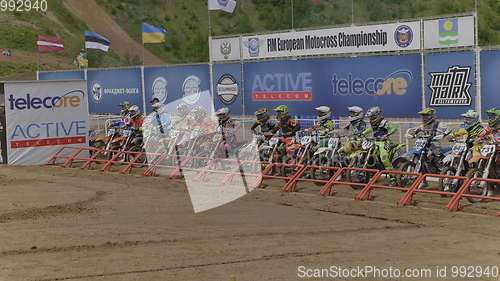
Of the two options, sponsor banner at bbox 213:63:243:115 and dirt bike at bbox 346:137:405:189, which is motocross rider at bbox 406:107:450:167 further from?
sponsor banner at bbox 213:63:243:115

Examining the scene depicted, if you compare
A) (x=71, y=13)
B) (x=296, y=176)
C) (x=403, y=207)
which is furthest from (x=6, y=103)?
(x=71, y=13)

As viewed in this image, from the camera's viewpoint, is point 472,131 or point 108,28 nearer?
point 472,131

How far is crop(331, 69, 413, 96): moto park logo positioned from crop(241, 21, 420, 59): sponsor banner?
650mm

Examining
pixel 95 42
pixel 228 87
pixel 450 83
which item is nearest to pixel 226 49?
pixel 228 87

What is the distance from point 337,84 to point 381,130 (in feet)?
14.7

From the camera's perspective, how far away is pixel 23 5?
2542 inches

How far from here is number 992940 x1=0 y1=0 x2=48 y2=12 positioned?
6369cm

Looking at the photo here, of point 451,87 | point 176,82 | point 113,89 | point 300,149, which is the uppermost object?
point 176,82

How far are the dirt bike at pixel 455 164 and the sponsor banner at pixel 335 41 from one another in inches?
185

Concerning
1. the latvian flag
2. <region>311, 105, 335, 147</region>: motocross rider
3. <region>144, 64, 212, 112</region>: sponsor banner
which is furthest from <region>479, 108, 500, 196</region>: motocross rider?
the latvian flag

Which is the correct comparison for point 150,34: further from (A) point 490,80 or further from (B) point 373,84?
(A) point 490,80

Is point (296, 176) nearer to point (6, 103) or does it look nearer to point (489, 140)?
point (489, 140)

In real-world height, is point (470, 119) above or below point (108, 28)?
below

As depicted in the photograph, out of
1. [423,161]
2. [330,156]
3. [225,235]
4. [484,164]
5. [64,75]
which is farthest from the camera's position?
[64,75]
